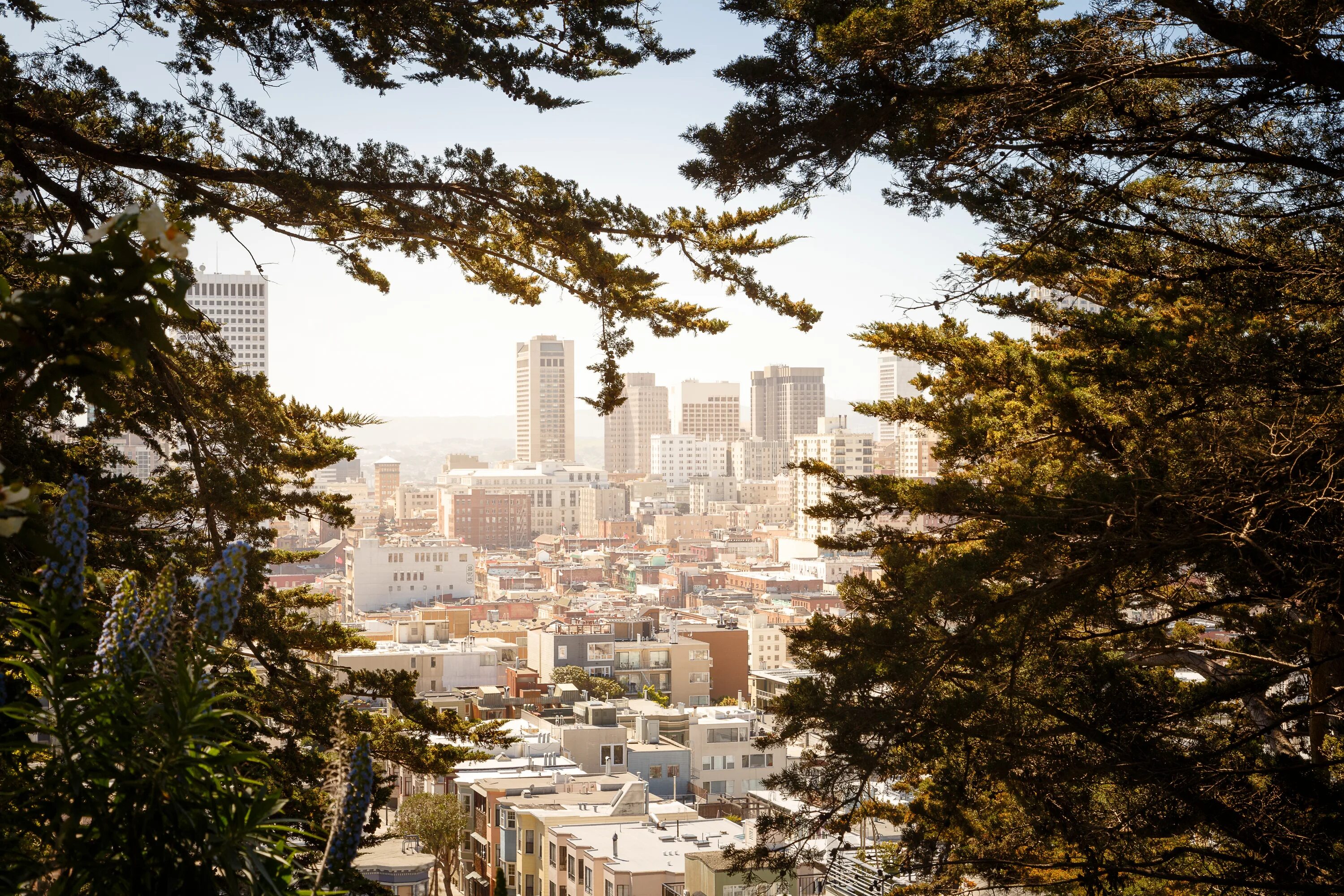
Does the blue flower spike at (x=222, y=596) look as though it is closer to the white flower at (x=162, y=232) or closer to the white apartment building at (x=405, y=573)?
the white flower at (x=162, y=232)

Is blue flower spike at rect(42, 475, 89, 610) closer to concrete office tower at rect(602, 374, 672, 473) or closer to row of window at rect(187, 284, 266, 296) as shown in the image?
row of window at rect(187, 284, 266, 296)

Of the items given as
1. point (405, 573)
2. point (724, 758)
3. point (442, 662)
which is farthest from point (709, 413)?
point (724, 758)

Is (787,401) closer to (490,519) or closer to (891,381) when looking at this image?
(891,381)

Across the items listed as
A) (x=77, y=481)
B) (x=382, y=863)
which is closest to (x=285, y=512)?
(x=77, y=481)

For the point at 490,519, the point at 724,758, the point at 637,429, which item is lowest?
the point at 724,758

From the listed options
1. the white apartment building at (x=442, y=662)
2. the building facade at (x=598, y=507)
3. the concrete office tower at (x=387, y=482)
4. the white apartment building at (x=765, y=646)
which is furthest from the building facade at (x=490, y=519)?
the white apartment building at (x=442, y=662)

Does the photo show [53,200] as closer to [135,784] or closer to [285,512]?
[285,512]

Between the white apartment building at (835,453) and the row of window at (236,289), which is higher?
the row of window at (236,289)
